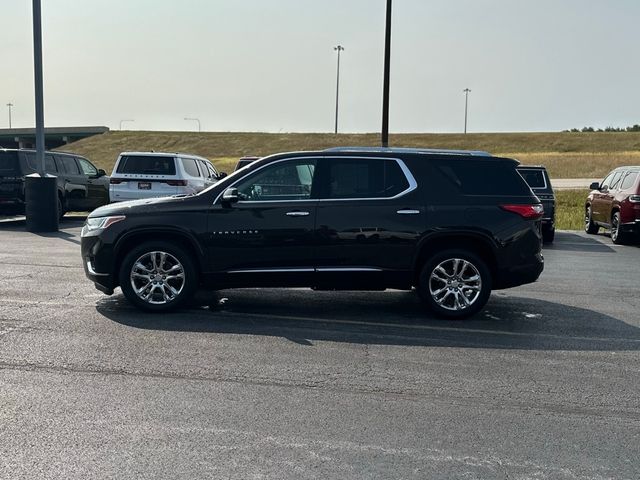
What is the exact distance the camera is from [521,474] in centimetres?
407

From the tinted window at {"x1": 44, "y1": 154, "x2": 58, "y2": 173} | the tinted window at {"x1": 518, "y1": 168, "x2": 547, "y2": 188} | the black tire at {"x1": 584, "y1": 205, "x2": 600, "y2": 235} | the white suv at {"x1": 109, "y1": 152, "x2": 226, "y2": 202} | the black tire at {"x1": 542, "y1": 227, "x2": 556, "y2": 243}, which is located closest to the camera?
the black tire at {"x1": 542, "y1": 227, "x2": 556, "y2": 243}

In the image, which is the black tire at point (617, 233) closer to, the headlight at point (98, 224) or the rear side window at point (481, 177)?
the rear side window at point (481, 177)

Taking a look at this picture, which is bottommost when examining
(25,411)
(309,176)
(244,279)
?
(25,411)

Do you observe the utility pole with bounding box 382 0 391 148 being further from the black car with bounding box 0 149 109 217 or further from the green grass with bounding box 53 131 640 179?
the green grass with bounding box 53 131 640 179

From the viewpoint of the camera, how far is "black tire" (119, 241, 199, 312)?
804cm

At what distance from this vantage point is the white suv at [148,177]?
16812 mm

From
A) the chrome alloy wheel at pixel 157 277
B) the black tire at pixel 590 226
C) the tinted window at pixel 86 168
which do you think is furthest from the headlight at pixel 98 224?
the black tire at pixel 590 226

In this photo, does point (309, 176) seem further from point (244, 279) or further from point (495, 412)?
point (495, 412)

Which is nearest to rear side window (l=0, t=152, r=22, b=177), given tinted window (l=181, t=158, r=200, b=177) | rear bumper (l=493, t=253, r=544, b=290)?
tinted window (l=181, t=158, r=200, b=177)

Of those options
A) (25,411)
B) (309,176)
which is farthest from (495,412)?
(309,176)

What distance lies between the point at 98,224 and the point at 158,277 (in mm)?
933

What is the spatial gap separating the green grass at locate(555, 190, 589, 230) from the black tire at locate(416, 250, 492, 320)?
13792 mm

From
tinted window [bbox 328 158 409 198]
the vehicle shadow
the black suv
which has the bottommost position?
the vehicle shadow

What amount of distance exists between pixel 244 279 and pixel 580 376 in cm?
371
